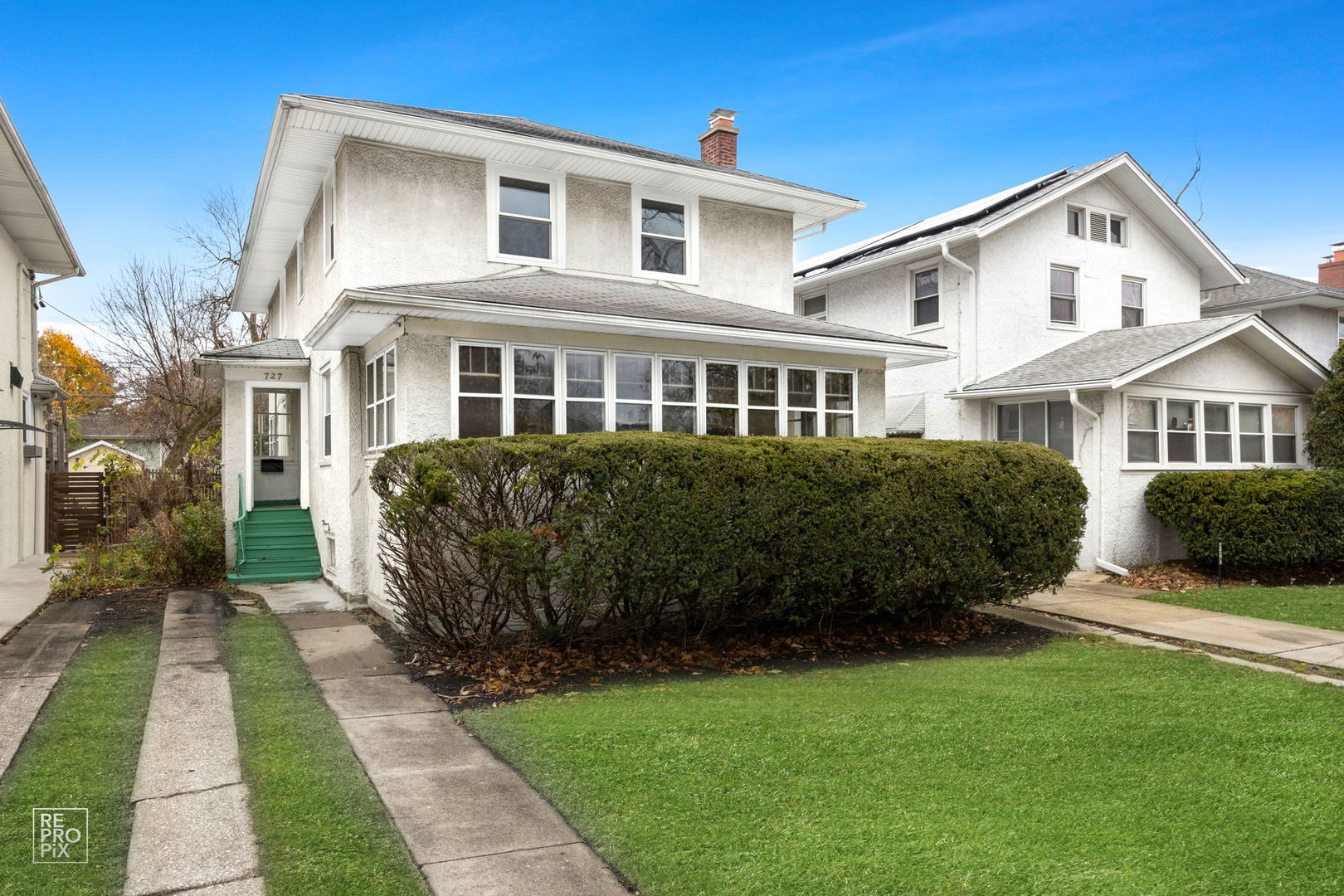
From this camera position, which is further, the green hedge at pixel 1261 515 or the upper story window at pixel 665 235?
the green hedge at pixel 1261 515

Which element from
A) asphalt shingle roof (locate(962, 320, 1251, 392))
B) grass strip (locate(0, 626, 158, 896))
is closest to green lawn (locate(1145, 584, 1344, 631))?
asphalt shingle roof (locate(962, 320, 1251, 392))

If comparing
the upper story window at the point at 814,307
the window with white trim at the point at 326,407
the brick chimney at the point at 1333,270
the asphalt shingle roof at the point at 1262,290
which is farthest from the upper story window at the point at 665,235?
the brick chimney at the point at 1333,270

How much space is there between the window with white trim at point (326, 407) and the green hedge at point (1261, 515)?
44.1 feet

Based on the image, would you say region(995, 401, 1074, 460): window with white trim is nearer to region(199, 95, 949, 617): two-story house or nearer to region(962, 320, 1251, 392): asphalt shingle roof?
region(962, 320, 1251, 392): asphalt shingle roof

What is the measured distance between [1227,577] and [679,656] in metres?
10.6

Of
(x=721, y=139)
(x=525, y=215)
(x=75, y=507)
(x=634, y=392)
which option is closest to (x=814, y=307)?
(x=721, y=139)

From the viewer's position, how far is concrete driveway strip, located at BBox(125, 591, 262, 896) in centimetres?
391

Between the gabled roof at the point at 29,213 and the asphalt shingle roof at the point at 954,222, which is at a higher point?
the asphalt shingle roof at the point at 954,222

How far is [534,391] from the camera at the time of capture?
34.2 ft

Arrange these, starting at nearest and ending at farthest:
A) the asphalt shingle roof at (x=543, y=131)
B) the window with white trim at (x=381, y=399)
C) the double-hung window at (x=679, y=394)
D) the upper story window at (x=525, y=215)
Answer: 1. the window with white trim at (x=381, y=399)
2. the double-hung window at (x=679, y=394)
3. the asphalt shingle roof at (x=543, y=131)
4. the upper story window at (x=525, y=215)

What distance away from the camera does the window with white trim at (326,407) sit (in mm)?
13406

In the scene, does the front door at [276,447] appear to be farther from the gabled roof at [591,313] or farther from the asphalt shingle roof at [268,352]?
the gabled roof at [591,313]

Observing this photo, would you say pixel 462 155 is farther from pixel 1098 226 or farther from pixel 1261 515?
pixel 1098 226

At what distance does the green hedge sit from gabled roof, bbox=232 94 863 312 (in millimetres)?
7279
